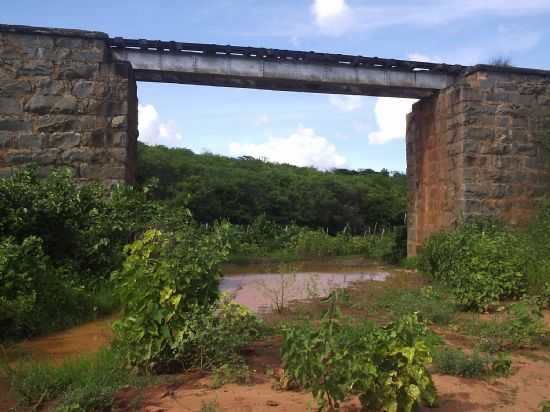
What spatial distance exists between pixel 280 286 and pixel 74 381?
4.60 metres

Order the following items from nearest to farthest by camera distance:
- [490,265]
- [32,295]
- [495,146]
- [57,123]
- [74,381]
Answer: [74,381] < [32,295] < [490,265] < [57,123] < [495,146]

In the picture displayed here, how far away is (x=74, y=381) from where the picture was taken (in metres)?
3.26

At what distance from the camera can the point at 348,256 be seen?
1389 centimetres

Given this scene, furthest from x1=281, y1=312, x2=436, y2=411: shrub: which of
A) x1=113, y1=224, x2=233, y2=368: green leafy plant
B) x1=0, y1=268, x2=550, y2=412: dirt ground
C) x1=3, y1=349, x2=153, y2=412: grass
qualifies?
x1=3, y1=349, x2=153, y2=412: grass

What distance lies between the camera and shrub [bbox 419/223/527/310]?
19.2 feet

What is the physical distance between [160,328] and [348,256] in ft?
35.0

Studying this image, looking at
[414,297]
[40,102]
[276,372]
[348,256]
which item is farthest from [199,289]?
[348,256]

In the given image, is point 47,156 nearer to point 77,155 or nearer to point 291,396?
point 77,155

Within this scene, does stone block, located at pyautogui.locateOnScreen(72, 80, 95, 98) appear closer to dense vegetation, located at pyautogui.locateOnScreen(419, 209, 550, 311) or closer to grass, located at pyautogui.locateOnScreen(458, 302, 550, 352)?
dense vegetation, located at pyautogui.locateOnScreen(419, 209, 550, 311)

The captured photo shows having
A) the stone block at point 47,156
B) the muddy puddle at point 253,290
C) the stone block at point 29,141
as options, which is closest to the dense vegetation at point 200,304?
the muddy puddle at point 253,290

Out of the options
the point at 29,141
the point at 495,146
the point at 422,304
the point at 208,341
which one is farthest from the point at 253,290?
the point at 495,146

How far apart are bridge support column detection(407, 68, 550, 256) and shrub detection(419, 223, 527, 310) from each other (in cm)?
81

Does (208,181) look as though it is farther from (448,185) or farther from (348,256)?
(448,185)

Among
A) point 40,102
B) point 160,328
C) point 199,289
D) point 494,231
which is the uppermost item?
point 40,102
